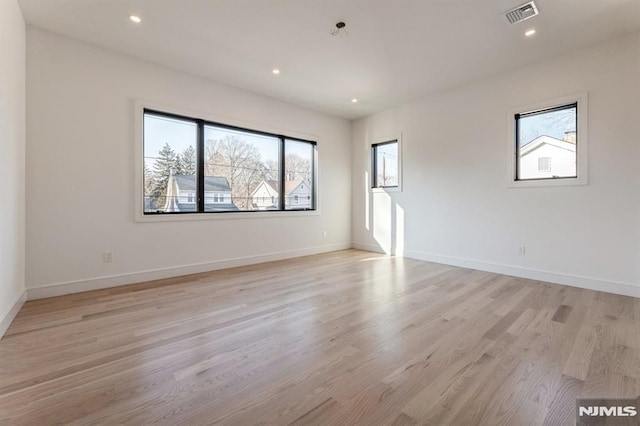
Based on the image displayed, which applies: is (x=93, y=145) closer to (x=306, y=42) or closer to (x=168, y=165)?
(x=168, y=165)

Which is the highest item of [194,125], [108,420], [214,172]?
[194,125]

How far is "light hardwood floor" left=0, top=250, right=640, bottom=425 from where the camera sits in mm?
1396

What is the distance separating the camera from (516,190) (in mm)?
3932

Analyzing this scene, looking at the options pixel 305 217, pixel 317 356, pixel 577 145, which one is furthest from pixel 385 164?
pixel 317 356

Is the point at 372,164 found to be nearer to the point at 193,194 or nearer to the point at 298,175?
the point at 298,175

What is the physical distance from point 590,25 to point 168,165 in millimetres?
5177

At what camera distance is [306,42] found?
326 centimetres

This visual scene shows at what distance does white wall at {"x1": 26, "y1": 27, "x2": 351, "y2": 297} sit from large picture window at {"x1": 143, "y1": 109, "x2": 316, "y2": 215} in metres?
0.23

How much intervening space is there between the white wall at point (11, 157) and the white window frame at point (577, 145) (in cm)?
544

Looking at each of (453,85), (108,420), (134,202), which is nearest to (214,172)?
(134,202)

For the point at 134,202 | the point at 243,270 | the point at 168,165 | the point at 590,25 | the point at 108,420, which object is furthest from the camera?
the point at 243,270

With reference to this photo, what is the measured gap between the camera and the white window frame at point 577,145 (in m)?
3.37

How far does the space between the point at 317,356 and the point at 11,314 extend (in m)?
2.70

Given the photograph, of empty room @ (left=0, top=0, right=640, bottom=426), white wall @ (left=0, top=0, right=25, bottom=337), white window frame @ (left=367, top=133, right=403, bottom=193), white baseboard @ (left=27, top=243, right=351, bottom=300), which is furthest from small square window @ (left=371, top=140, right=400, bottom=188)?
white wall @ (left=0, top=0, right=25, bottom=337)
